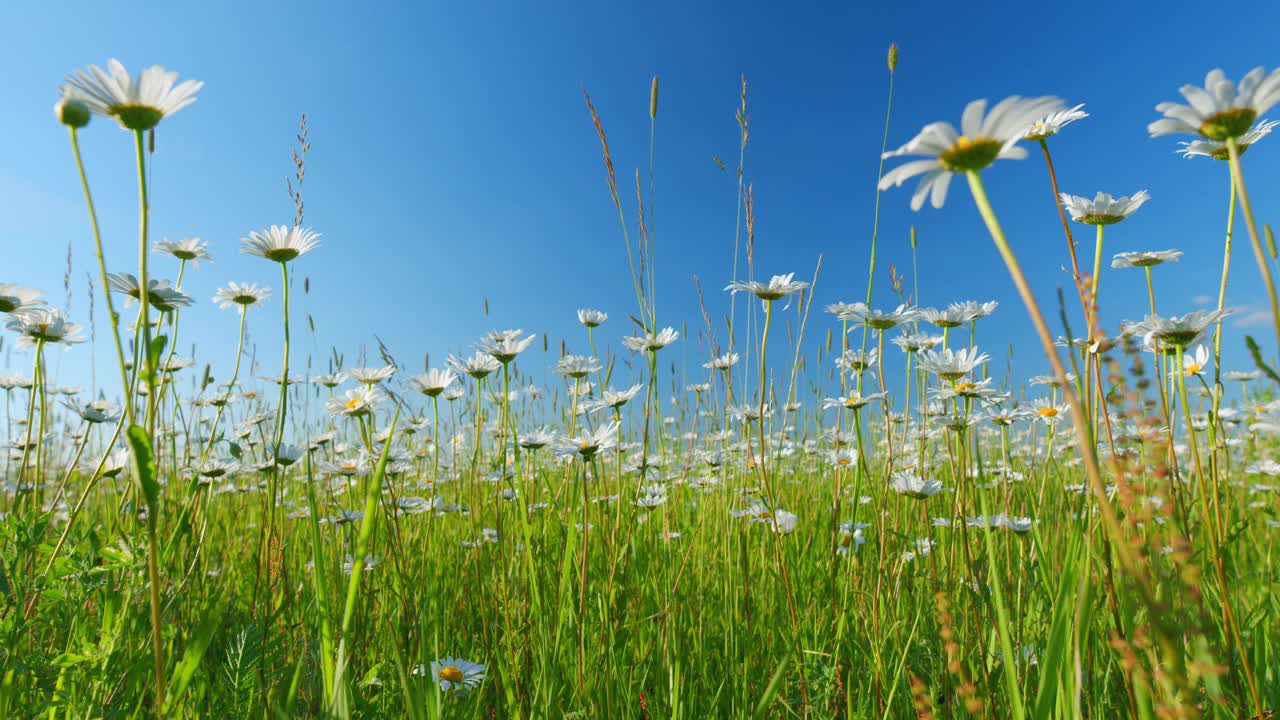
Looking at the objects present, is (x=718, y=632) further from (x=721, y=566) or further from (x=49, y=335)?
(x=49, y=335)

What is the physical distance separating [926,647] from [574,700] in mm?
888

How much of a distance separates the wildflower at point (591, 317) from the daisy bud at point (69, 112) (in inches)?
67.6

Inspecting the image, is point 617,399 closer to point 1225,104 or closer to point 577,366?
point 577,366

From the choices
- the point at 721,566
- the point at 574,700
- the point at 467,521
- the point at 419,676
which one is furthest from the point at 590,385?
the point at 419,676

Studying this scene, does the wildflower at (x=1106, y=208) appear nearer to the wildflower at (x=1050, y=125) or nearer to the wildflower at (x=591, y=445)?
the wildflower at (x=1050, y=125)

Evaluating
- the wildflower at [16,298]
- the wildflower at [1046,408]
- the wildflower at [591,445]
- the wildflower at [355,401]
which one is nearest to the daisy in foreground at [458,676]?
the wildflower at [591,445]

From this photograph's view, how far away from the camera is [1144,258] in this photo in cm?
162

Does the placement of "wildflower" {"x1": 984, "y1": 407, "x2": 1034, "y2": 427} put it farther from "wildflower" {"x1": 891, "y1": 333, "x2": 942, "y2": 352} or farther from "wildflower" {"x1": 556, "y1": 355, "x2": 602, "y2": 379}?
"wildflower" {"x1": 556, "y1": 355, "x2": 602, "y2": 379}

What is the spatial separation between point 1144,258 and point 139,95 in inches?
80.7

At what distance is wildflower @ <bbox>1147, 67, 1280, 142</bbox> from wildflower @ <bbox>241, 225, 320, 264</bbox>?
1.78 metres

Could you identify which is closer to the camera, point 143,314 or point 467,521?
point 143,314

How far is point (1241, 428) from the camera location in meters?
4.46

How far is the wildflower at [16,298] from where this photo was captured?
1.61 meters

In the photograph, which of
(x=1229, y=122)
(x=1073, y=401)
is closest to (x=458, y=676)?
(x=1073, y=401)
